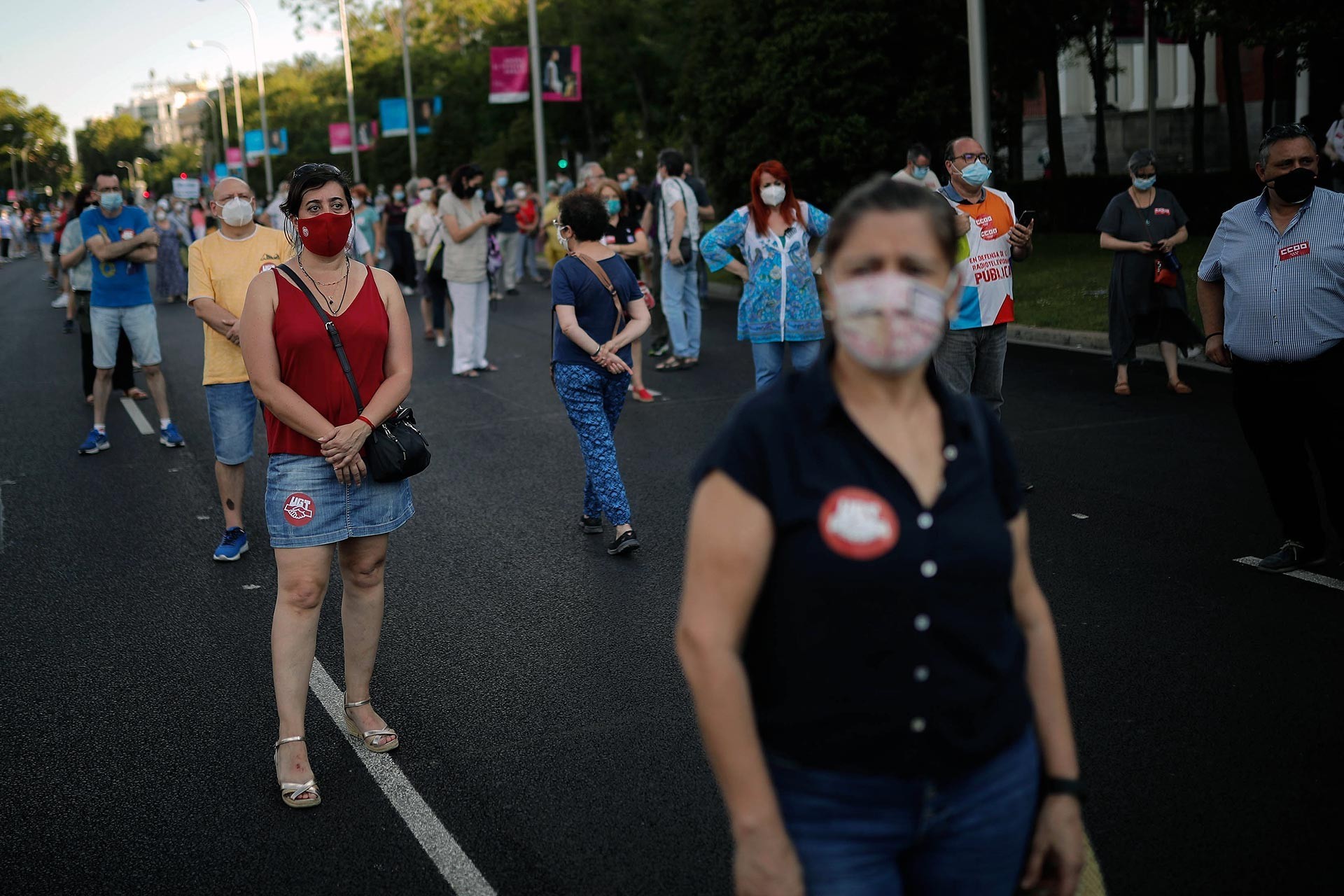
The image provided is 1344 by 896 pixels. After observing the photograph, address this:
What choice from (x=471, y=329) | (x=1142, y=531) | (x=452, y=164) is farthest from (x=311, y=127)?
(x=1142, y=531)

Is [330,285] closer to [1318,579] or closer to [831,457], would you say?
[831,457]

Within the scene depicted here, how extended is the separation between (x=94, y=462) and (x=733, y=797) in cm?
939

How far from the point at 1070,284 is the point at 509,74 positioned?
19007mm

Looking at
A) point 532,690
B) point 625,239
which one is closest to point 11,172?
point 625,239

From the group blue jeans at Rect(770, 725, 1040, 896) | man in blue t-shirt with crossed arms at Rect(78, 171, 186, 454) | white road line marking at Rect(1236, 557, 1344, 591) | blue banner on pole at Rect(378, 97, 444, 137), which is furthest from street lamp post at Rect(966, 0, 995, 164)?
blue banner on pole at Rect(378, 97, 444, 137)

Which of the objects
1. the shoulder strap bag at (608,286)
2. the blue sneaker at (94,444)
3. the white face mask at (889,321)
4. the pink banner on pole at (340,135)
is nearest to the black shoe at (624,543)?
the shoulder strap bag at (608,286)

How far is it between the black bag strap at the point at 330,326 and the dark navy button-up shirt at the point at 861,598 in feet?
7.98

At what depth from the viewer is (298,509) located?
420 centimetres

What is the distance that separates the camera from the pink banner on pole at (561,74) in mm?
31891

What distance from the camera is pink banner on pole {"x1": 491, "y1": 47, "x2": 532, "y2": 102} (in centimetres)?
3300

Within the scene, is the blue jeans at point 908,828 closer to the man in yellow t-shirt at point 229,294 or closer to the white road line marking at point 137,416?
the man in yellow t-shirt at point 229,294

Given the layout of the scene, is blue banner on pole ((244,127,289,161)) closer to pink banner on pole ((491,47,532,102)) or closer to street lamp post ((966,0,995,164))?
pink banner on pole ((491,47,532,102))

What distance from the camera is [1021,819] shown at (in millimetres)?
2164

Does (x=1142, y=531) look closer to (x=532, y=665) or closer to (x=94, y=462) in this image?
(x=532, y=665)
